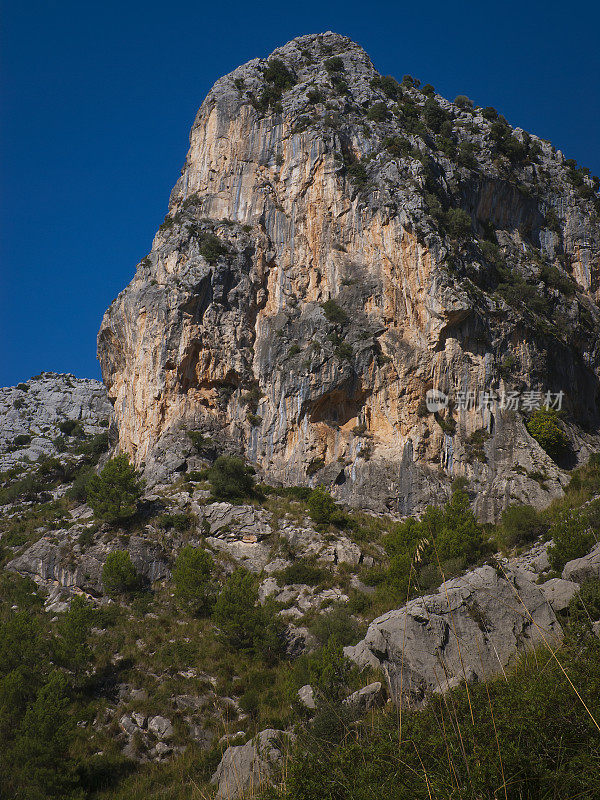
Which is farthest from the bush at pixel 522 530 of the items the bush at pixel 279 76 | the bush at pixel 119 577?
the bush at pixel 279 76

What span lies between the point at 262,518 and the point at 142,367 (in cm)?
1834

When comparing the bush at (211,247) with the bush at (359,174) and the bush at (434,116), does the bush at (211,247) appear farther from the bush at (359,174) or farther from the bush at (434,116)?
the bush at (434,116)

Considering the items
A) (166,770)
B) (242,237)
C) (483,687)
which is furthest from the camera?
(242,237)

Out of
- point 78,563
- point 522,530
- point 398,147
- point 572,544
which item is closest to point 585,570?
point 572,544

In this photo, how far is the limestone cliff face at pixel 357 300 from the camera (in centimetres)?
4325

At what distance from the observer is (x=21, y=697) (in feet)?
68.2

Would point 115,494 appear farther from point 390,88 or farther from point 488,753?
point 390,88

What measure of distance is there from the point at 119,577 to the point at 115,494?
764 cm

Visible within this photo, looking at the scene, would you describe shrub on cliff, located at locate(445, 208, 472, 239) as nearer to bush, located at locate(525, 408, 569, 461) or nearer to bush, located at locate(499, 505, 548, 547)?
bush, located at locate(525, 408, 569, 461)

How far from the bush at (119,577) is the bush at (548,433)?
28.5 m

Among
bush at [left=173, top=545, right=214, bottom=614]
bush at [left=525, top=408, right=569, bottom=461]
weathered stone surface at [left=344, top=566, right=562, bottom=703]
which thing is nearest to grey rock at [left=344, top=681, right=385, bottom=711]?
weathered stone surface at [left=344, top=566, right=562, bottom=703]

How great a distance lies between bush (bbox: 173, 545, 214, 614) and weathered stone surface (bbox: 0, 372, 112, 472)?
138ft

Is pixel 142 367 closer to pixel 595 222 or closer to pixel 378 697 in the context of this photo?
pixel 378 697

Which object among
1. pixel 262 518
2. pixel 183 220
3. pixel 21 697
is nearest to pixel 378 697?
pixel 21 697
